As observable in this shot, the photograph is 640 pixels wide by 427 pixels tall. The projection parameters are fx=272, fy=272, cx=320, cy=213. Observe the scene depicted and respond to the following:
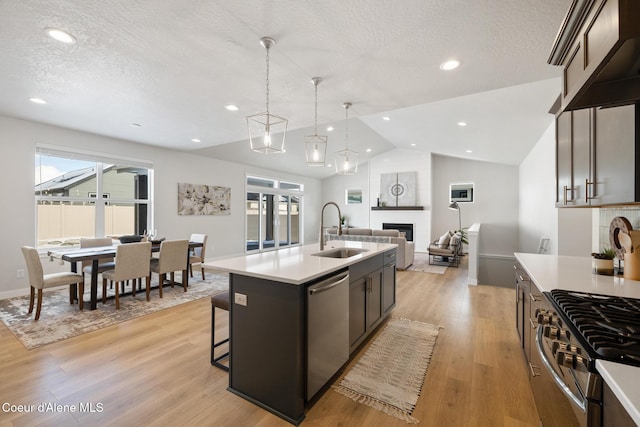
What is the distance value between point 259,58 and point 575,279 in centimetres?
289

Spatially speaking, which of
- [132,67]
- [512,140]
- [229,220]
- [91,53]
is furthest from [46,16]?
[512,140]

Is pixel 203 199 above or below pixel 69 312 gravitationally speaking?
above

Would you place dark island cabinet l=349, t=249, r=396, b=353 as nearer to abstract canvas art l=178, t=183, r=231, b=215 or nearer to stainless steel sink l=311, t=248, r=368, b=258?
stainless steel sink l=311, t=248, r=368, b=258

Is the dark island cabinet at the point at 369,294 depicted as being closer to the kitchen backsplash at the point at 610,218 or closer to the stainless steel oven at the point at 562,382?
the stainless steel oven at the point at 562,382

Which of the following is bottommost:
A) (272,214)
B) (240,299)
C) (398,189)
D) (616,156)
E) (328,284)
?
(240,299)

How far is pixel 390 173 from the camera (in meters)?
9.71

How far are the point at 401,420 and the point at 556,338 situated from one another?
3.48 ft

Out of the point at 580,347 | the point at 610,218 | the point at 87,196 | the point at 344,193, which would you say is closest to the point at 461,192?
the point at 344,193

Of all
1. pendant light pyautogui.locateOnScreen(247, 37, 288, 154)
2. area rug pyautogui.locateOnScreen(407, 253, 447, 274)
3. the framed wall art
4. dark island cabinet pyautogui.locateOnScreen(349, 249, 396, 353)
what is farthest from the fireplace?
dark island cabinet pyautogui.locateOnScreen(349, 249, 396, 353)

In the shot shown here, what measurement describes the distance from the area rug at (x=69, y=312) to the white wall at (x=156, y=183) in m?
0.79

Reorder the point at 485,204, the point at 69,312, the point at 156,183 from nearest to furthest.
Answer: the point at 69,312, the point at 156,183, the point at 485,204

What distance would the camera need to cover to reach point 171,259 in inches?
163

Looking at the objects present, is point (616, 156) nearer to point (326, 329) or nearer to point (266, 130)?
point (326, 329)

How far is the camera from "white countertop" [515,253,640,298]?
5.00 ft
